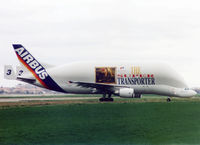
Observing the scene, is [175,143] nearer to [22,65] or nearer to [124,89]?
[124,89]

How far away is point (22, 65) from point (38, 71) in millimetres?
2567

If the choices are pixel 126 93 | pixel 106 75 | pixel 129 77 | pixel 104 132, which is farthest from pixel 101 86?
pixel 104 132

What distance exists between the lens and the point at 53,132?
15039mm

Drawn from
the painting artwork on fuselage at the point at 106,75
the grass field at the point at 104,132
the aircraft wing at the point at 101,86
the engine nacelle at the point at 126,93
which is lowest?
the grass field at the point at 104,132

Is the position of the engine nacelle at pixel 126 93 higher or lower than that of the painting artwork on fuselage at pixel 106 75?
lower

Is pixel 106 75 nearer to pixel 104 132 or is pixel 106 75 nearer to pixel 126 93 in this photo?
pixel 126 93

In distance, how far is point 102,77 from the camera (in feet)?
133

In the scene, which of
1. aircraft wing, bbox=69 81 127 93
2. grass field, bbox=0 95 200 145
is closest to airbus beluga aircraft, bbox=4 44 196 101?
aircraft wing, bbox=69 81 127 93

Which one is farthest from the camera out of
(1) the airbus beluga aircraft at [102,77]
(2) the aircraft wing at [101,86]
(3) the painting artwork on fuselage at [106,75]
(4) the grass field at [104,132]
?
(3) the painting artwork on fuselage at [106,75]

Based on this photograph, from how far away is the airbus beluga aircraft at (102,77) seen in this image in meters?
39.9

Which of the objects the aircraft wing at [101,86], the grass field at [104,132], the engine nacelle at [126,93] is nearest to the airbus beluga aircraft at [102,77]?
the aircraft wing at [101,86]

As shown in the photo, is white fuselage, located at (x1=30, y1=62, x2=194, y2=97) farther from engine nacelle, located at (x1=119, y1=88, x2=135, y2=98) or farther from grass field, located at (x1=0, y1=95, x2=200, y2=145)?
grass field, located at (x1=0, y1=95, x2=200, y2=145)

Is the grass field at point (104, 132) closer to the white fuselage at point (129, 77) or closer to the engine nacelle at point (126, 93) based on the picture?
the engine nacelle at point (126, 93)

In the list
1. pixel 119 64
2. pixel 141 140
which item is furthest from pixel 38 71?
pixel 141 140
